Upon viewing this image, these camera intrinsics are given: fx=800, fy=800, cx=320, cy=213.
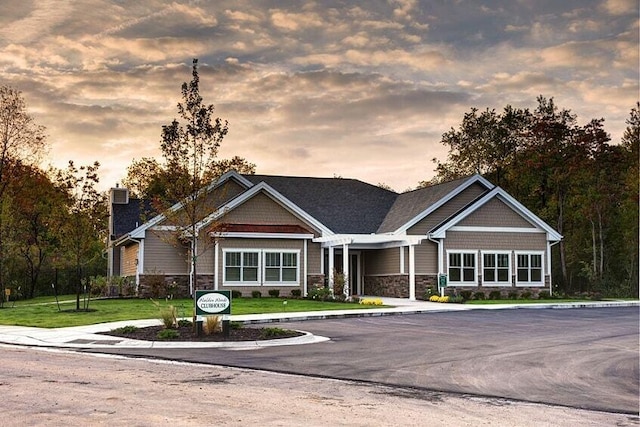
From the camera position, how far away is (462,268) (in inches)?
1469

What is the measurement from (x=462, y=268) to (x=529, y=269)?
12.0 feet

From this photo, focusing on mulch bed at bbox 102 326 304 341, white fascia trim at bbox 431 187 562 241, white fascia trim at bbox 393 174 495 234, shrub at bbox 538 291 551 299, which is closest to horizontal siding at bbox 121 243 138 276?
white fascia trim at bbox 393 174 495 234

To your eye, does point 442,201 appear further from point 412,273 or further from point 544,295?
point 544,295

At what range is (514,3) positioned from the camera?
22.6 meters

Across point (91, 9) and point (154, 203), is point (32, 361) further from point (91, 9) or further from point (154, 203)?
point (91, 9)

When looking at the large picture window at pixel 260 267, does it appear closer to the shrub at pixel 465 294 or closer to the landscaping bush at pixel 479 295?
the shrub at pixel 465 294

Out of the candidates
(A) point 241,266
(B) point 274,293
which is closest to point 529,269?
(B) point 274,293

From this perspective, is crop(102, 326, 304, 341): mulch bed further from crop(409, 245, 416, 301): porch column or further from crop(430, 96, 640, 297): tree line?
crop(430, 96, 640, 297): tree line

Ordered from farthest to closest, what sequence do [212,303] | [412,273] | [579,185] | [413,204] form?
[579,185] → [413,204] → [412,273] → [212,303]

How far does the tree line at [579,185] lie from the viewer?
46.9 metres

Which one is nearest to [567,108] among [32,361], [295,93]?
[295,93]

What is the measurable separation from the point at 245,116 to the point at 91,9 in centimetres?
1034

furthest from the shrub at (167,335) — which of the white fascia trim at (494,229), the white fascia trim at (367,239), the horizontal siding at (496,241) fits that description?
the white fascia trim at (494,229)

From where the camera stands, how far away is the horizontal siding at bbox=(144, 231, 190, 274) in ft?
117
